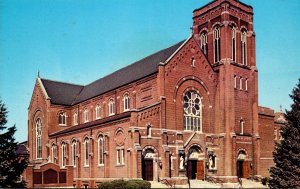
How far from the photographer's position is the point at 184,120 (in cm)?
4588

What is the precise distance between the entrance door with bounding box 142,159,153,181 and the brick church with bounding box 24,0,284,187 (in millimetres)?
103

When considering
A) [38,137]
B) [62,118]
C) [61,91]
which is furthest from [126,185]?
[61,91]

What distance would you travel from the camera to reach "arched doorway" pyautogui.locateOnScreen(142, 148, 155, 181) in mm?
41625

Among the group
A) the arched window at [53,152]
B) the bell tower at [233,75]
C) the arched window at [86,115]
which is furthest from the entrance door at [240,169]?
the arched window at [53,152]

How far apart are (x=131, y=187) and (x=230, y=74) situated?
70.8 feet

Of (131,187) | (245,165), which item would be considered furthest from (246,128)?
(131,187)

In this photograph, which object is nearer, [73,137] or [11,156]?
[11,156]

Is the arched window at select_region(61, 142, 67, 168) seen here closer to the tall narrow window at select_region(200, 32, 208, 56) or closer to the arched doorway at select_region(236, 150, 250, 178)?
the tall narrow window at select_region(200, 32, 208, 56)

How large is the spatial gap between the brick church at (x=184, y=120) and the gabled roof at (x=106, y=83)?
362 millimetres

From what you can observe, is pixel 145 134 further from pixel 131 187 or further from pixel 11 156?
Result: pixel 11 156

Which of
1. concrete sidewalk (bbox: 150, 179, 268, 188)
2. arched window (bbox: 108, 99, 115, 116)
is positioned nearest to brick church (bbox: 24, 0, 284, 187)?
arched window (bbox: 108, 99, 115, 116)

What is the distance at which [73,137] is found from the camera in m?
54.4

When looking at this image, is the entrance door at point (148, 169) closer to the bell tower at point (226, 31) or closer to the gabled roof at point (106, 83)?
the gabled roof at point (106, 83)

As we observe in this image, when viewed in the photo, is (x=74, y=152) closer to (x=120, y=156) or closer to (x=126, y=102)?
(x=126, y=102)
